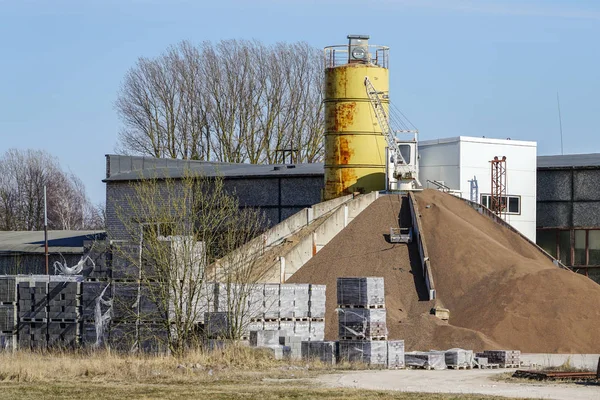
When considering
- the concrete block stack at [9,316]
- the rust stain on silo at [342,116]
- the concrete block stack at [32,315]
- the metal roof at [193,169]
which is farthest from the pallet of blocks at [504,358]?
the metal roof at [193,169]

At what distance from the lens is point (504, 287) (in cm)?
3491

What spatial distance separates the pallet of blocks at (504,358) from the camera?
27.5 m

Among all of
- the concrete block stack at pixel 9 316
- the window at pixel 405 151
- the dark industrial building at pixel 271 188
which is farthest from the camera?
the dark industrial building at pixel 271 188

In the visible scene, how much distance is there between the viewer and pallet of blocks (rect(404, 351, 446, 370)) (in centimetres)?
2653

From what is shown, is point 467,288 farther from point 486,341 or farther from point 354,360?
point 354,360

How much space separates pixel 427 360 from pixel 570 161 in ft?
71.3

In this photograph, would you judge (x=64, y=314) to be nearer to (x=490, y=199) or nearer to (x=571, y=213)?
(x=490, y=199)

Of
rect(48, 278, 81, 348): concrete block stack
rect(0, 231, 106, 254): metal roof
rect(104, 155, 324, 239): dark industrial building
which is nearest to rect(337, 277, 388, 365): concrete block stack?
rect(48, 278, 81, 348): concrete block stack

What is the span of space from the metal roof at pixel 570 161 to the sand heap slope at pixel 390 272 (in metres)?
7.63

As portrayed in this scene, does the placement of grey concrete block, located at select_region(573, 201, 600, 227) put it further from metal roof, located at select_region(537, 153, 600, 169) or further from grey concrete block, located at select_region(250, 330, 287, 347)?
grey concrete block, located at select_region(250, 330, 287, 347)

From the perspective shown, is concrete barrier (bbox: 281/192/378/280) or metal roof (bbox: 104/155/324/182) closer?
concrete barrier (bbox: 281/192/378/280)

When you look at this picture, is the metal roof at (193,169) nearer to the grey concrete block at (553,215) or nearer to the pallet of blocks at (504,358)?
the grey concrete block at (553,215)

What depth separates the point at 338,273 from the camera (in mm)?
36906

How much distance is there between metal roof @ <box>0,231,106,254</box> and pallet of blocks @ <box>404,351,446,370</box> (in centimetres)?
3044
